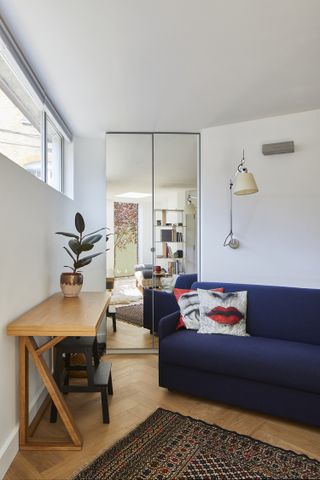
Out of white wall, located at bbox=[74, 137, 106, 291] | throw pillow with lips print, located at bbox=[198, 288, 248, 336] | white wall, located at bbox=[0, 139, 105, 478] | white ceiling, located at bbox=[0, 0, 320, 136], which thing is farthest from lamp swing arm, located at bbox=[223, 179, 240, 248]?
white wall, located at bbox=[0, 139, 105, 478]

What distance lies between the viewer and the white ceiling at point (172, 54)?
175 cm

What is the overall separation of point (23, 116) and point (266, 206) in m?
2.33

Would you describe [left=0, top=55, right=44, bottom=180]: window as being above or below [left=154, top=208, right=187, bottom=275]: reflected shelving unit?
above

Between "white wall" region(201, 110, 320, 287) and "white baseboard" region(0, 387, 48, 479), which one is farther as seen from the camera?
"white wall" region(201, 110, 320, 287)

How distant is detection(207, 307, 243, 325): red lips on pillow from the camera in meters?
2.69

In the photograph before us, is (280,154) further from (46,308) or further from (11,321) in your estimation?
(11,321)

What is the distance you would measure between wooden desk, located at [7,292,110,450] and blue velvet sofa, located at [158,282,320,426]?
0.86 m

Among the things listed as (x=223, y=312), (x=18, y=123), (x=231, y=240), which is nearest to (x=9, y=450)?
(x=223, y=312)

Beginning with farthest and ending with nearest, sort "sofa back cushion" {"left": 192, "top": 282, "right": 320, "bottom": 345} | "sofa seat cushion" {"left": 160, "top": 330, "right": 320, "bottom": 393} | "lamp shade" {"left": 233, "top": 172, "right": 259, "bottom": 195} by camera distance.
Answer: "lamp shade" {"left": 233, "top": 172, "right": 259, "bottom": 195} < "sofa back cushion" {"left": 192, "top": 282, "right": 320, "bottom": 345} < "sofa seat cushion" {"left": 160, "top": 330, "right": 320, "bottom": 393}

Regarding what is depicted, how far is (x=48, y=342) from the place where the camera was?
1.92m

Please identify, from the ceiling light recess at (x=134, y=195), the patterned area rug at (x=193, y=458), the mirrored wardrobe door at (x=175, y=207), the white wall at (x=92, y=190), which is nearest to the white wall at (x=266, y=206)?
the mirrored wardrobe door at (x=175, y=207)

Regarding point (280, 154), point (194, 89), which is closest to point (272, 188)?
point (280, 154)

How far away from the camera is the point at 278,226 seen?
10.7ft

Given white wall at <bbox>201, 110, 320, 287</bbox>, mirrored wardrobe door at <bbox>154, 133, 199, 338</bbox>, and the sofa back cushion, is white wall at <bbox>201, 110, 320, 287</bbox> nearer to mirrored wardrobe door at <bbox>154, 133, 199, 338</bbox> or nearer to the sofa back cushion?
mirrored wardrobe door at <bbox>154, 133, 199, 338</bbox>
